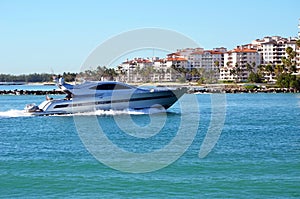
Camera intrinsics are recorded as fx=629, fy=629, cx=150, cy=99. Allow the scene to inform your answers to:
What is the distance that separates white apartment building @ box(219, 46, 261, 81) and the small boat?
398ft

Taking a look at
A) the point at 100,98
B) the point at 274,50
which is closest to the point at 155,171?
the point at 100,98

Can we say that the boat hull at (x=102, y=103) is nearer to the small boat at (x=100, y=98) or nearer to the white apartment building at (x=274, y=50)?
the small boat at (x=100, y=98)

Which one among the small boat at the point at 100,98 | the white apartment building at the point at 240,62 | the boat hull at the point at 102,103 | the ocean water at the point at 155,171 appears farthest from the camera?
the white apartment building at the point at 240,62

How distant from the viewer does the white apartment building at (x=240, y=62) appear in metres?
165

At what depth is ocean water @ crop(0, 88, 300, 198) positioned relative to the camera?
1903 cm

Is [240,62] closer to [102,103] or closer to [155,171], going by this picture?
[102,103]

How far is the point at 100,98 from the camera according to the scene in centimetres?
4350

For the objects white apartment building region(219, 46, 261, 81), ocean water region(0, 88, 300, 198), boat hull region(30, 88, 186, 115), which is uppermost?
white apartment building region(219, 46, 261, 81)

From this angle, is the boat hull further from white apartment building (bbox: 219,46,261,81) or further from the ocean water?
white apartment building (bbox: 219,46,261,81)

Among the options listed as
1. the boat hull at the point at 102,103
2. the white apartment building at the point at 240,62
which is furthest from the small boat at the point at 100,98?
the white apartment building at the point at 240,62

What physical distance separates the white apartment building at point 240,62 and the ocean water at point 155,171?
129m

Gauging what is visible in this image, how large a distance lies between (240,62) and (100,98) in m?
129

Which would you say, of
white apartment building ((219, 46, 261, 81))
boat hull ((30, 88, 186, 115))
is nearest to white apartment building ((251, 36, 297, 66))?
white apartment building ((219, 46, 261, 81))

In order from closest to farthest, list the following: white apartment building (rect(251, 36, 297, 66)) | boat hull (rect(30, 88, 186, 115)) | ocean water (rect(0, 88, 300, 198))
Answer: ocean water (rect(0, 88, 300, 198)) → boat hull (rect(30, 88, 186, 115)) → white apartment building (rect(251, 36, 297, 66))
